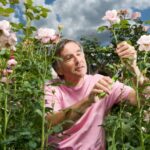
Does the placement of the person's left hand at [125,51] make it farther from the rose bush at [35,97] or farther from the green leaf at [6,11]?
the green leaf at [6,11]

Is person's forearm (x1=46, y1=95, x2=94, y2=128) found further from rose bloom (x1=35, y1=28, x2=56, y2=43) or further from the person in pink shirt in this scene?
rose bloom (x1=35, y1=28, x2=56, y2=43)

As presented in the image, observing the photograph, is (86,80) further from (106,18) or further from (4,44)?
(4,44)

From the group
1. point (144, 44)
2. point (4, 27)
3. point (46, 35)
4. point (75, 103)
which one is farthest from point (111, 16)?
point (4, 27)

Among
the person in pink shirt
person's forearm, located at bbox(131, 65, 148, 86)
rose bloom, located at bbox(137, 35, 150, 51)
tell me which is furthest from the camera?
the person in pink shirt

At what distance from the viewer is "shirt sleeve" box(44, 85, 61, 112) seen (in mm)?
2753

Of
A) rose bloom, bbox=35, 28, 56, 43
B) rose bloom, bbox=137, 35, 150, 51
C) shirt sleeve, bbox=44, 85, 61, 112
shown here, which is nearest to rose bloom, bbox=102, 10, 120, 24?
rose bloom, bbox=137, 35, 150, 51

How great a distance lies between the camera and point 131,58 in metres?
2.45

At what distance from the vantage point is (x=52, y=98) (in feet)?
9.14

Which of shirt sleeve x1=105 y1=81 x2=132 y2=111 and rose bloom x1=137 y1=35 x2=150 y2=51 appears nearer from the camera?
rose bloom x1=137 y1=35 x2=150 y2=51

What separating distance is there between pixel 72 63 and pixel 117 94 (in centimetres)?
32

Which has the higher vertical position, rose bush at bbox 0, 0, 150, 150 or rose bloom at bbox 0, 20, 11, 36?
rose bloom at bbox 0, 20, 11, 36

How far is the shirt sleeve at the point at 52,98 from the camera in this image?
275 cm

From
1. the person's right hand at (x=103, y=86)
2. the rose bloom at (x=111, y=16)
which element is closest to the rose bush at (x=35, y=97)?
the rose bloom at (x=111, y=16)

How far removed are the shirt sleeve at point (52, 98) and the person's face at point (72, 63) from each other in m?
0.12
